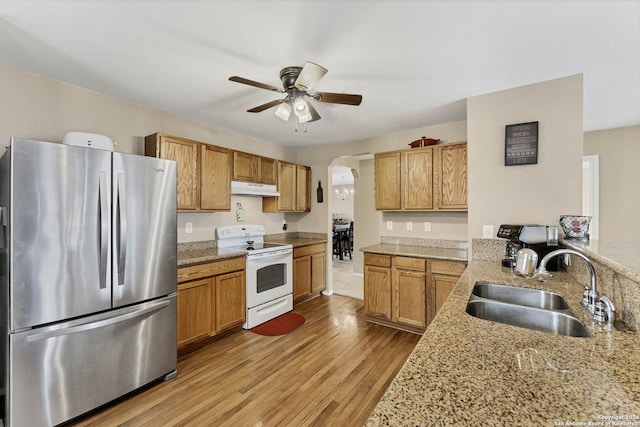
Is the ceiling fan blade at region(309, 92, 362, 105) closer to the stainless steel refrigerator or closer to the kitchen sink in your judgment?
the stainless steel refrigerator

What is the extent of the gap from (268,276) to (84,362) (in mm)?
1917

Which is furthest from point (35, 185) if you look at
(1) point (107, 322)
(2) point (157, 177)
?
(1) point (107, 322)

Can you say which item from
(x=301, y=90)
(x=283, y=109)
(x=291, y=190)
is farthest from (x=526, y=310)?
(x=291, y=190)

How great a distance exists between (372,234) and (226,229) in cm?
317

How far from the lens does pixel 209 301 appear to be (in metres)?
2.80

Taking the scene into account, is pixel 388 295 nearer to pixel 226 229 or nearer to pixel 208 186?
pixel 226 229

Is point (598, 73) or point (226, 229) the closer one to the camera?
point (598, 73)

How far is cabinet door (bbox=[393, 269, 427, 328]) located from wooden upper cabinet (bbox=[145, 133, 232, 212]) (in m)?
2.28

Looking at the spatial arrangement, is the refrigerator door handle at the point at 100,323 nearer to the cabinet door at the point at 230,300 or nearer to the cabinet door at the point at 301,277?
the cabinet door at the point at 230,300

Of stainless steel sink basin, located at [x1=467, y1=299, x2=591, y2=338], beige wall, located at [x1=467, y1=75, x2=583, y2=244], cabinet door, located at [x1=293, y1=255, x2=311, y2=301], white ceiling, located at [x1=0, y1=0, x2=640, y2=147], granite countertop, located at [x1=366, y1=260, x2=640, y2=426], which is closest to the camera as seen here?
granite countertop, located at [x1=366, y1=260, x2=640, y2=426]

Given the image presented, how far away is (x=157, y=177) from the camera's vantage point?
7.20 ft

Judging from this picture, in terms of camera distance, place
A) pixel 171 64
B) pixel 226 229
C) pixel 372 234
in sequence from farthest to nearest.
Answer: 1. pixel 372 234
2. pixel 226 229
3. pixel 171 64


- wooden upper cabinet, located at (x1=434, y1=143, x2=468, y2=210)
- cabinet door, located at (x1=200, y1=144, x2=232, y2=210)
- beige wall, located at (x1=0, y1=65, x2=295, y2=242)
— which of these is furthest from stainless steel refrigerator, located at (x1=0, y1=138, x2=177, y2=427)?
wooden upper cabinet, located at (x1=434, y1=143, x2=468, y2=210)

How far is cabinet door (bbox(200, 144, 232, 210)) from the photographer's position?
3.13 meters
